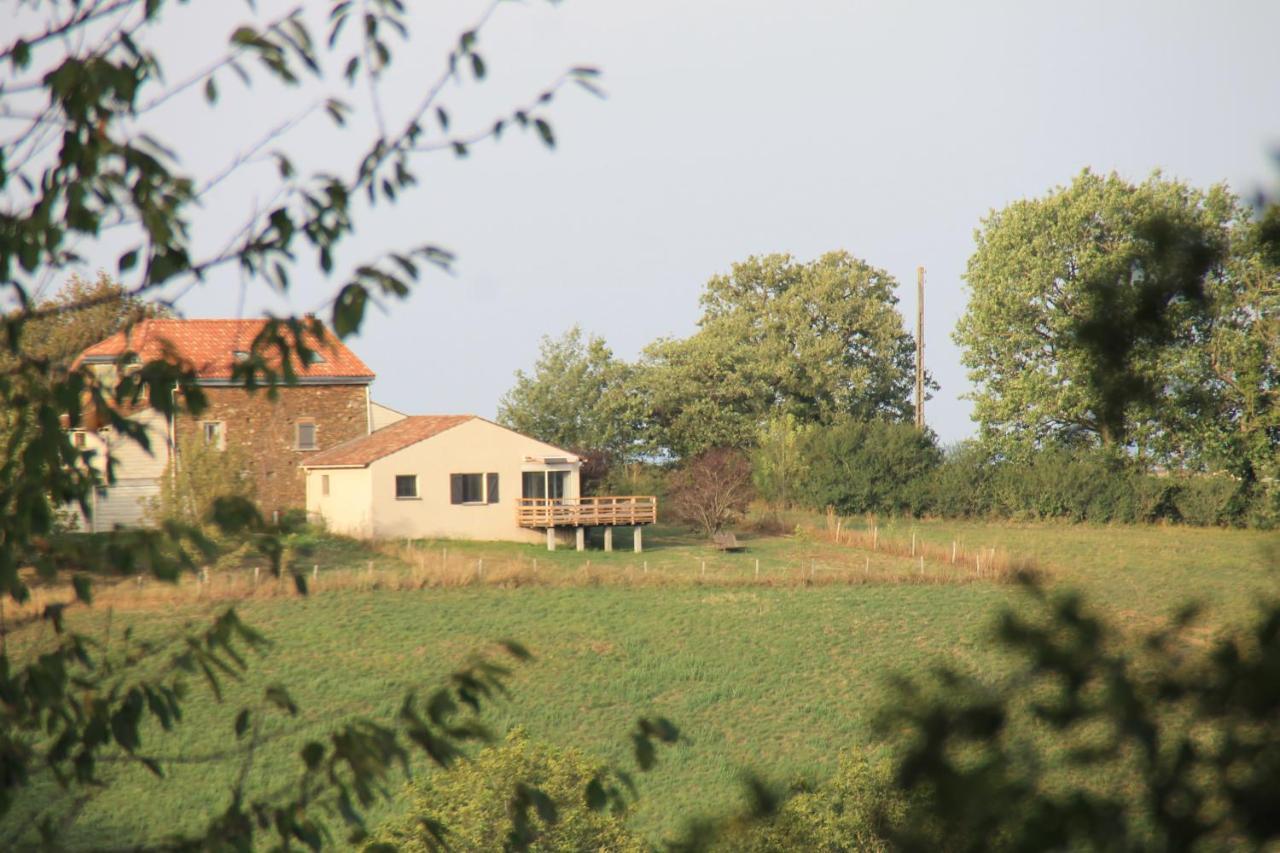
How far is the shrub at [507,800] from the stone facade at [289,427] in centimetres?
2267

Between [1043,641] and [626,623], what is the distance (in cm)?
2344

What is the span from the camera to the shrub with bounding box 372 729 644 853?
11945 mm

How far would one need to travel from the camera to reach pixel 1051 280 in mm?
41094

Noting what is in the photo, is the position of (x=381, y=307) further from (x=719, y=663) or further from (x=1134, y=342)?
(x=719, y=663)

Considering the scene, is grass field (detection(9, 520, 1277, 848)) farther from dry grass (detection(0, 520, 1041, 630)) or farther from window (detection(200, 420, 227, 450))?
window (detection(200, 420, 227, 450))

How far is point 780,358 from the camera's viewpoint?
54.3 m

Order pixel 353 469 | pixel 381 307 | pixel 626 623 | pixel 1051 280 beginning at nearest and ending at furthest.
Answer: pixel 381 307
pixel 626 623
pixel 353 469
pixel 1051 280

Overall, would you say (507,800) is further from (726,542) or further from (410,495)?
(726,542)

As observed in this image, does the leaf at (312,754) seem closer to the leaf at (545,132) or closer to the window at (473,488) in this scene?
the leaf at (545,132)

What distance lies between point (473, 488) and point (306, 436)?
5.61 m

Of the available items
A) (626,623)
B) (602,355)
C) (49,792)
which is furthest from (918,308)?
(49,792)

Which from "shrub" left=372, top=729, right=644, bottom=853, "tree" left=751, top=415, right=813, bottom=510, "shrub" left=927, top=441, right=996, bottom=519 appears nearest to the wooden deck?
"tree" left=751, top=415, right=813, bottom=510

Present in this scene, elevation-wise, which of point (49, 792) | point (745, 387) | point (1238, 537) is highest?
point (745, 387)

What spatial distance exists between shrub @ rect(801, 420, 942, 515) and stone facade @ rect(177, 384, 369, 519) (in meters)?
15.7
